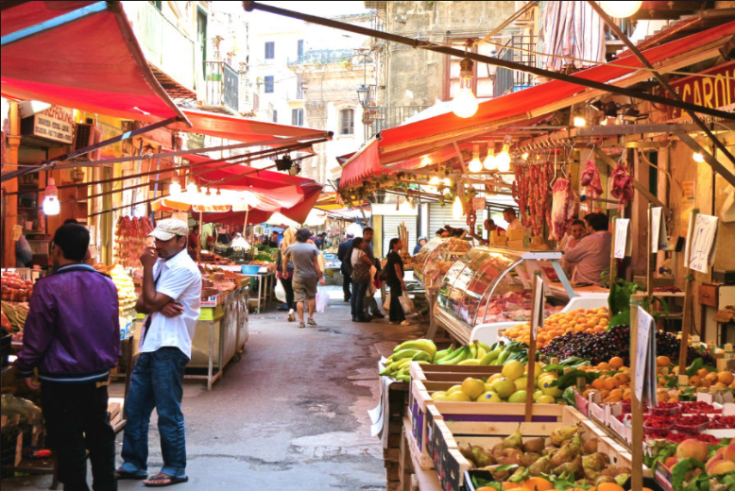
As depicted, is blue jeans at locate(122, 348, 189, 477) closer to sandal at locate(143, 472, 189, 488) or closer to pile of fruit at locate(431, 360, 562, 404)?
sandal at locate(143, 472, 189, 488)

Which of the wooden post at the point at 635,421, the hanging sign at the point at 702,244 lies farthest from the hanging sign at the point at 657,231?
the wooden post at the point at 635,421

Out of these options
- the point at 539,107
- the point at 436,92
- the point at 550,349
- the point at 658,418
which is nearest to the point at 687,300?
the point at 658,418

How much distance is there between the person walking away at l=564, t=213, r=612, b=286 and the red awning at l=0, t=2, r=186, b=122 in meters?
6.69

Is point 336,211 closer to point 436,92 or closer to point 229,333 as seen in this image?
point 436,92

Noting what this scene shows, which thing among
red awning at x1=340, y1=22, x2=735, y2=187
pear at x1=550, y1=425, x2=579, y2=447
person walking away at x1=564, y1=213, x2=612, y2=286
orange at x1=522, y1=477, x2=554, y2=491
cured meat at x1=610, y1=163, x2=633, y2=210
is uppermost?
red awning at x1=340, y1=22, x2=735, y2=187

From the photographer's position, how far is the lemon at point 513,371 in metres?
4.91

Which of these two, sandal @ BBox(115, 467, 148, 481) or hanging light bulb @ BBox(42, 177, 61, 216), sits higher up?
hanging light bulb @ BBox(42, 177, 61, 216)

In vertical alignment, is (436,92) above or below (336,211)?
above

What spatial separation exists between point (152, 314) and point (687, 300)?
3.71 m

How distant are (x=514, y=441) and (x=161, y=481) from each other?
3.10 metres

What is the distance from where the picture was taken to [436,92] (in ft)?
106

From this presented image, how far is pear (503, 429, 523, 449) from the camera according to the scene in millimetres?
4129

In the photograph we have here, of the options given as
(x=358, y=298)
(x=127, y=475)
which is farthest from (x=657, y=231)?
(x=358, y=298)

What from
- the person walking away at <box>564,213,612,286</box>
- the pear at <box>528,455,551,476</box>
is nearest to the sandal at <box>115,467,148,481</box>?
the pear at <box>528,455,551,476</box>
